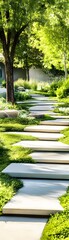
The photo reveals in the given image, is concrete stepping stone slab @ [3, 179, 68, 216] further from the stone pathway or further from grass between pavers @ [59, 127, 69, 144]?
grass between pavers @ [59, 127, 69, 144]

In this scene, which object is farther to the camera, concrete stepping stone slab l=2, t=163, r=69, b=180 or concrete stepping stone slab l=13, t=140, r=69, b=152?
concrete stepping stone slab l=13, t=140, r=69, b=152

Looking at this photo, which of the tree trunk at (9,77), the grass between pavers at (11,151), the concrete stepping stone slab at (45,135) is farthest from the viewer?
the tree trunk at (9,77)

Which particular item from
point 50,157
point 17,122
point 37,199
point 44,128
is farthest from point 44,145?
point 17,122

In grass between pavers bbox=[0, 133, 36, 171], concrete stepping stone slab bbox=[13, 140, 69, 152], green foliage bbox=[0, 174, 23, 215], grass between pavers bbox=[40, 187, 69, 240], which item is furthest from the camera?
concrete stepping stone slab bbox=[13, 140, 69, 152]

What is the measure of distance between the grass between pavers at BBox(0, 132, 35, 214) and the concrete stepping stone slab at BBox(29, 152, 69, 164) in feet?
0.53

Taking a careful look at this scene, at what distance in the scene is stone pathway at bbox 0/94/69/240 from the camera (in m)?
6.16

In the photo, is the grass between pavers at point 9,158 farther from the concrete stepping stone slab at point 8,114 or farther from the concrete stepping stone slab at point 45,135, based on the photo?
the concrete stepping stone slab at point 8,114

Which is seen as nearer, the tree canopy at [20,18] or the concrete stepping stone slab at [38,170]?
the concrete stepping stone slab at [38,170]

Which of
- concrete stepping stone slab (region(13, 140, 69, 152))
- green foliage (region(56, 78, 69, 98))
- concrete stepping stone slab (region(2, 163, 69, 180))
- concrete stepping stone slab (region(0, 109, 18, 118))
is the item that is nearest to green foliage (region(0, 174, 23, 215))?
concrete stepping stone slab (region(2, 163, 69, 180))

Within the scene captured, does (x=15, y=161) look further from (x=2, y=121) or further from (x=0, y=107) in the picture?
(x=0, y=107)

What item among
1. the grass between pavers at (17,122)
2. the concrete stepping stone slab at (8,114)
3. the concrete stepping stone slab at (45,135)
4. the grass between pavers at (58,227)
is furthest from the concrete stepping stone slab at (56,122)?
the grass between pavers at (58,227)

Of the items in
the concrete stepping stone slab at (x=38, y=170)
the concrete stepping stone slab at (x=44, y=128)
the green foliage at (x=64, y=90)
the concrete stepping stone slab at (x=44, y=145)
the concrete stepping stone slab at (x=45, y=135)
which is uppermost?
the concrete stepping stone slab at (x=38, y=170)

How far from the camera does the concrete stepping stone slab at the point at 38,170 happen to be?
26.6 feet

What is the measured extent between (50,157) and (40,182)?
5.58 ft
